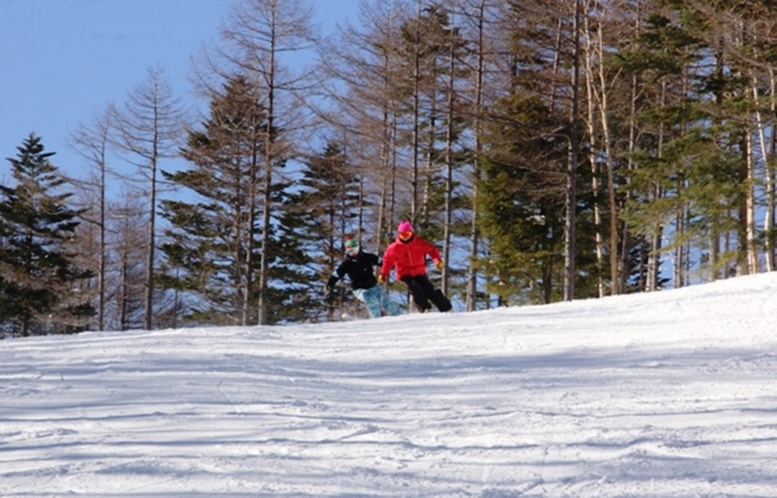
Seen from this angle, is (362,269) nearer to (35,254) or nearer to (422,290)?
(422,290)

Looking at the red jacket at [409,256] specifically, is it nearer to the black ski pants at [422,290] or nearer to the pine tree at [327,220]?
the black ski pants at [422,290]

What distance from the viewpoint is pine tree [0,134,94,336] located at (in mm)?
27797

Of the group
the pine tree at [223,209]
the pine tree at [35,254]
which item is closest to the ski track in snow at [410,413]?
the pine tree at [223,209]

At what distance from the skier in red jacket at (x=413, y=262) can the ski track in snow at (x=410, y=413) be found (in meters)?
4.74

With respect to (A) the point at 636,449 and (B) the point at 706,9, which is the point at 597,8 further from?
(A) the point at 636,449

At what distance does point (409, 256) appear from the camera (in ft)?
44.8

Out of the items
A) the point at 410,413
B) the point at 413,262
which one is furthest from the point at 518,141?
the point at 410,413

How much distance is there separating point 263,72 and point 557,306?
11761 mm

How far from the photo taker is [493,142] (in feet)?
66.5

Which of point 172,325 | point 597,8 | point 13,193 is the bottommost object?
point 172,325

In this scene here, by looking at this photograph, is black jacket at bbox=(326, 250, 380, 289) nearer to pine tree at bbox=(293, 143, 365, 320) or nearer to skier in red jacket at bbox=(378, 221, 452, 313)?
skier in red jacket at bbox=(378, 221, 452, 313)

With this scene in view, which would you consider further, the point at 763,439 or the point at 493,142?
the point at 493,142

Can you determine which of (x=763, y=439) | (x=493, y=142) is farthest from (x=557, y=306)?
(x=493, y=142)

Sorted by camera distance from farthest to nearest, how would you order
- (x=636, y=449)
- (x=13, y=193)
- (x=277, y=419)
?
(x=13, y=193) < (x=277, y=419) < (x=636, y=449)
